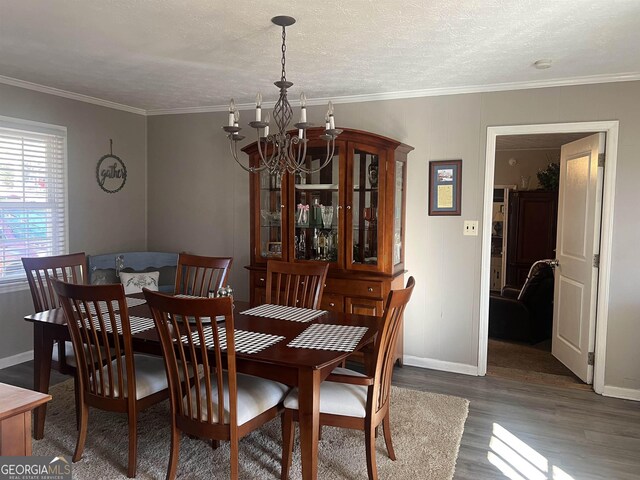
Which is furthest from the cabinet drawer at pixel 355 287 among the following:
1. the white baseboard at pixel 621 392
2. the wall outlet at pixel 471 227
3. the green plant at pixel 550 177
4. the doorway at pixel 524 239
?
the green plant at pixel 550 177

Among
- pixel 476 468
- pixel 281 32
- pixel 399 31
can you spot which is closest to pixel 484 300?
pixel 476 468

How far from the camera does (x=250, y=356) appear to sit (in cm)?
215

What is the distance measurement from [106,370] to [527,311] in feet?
13.1

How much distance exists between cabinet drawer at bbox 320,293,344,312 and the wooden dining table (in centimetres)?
111

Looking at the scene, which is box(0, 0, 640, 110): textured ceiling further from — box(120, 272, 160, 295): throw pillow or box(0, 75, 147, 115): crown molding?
box(120, 272, 160, 295): throw pillow

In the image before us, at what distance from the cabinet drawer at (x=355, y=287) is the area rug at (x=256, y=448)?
3.01 ft

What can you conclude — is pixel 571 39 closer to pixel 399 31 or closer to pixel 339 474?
pixel 399 31

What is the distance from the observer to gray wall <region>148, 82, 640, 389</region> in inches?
139

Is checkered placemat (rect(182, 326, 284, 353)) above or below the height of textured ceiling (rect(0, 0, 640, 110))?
below

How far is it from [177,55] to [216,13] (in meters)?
0.81

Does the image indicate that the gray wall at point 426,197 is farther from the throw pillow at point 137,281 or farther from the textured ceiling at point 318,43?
the throw pillow at point 137,281

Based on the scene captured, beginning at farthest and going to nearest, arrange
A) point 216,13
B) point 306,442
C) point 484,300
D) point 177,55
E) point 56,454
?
point 484,300 < point 177,55 < point 56,454 < point 216,13 < point 306,442

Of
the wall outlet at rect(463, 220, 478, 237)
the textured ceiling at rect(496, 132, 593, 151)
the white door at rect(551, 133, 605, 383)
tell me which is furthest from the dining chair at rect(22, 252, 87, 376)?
the textured ceiling at rect(496, 132, 593, 151)

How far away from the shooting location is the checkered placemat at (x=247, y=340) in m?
2.23
